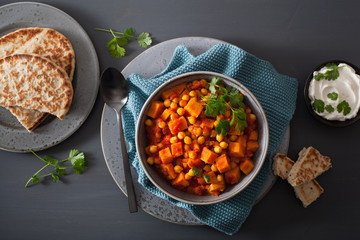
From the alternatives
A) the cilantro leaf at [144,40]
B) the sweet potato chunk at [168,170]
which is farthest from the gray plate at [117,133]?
the sweet potato chunk at [168,170]

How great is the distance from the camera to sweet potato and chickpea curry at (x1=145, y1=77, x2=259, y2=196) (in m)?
2.61

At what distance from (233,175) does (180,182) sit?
0.48 metres

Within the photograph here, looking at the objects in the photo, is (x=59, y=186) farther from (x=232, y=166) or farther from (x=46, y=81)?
(x=232, y=166)

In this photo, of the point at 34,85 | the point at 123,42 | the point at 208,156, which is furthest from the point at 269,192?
the point at 34,85

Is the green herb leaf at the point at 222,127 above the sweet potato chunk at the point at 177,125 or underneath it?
above

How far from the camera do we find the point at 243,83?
302 cm

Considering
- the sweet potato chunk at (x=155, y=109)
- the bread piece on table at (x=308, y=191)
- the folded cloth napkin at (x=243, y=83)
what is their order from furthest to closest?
the bread piece on table at (x=308, y=191) < the folded cloth napkin at (x=243, y=83) < the sweet potato chunk at (x=155, y=109)

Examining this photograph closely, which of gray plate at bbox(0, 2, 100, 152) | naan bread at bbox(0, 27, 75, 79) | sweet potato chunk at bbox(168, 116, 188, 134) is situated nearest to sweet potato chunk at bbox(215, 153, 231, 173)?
sweet potato chunk at bbox(168, 116, 188, 134)

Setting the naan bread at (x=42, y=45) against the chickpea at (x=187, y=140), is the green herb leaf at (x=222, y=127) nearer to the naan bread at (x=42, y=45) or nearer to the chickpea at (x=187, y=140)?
the chickpea at (x=187, y=140)

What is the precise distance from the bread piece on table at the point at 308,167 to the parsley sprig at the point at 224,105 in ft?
2.80

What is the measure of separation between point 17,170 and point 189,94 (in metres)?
2.28

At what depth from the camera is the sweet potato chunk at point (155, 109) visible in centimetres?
276

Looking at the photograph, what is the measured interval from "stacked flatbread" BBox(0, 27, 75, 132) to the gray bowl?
104cm

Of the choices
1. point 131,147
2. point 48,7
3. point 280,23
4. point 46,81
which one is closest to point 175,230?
point 131,147
